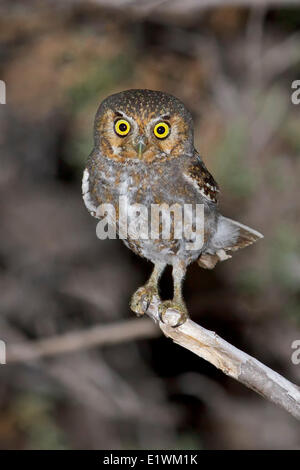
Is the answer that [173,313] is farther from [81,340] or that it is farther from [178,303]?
[81,340]

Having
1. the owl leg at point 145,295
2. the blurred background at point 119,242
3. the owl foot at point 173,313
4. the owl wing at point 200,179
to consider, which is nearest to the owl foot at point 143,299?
the owl leg at point 145,295

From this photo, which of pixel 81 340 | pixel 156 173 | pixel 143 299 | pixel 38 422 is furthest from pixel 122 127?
pixel 38 422

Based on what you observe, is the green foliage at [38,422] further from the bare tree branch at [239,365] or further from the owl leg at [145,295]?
the bare tree branch at [239,365]

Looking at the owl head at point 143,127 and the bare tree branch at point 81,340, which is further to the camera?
the bare tree branch at point 81,340

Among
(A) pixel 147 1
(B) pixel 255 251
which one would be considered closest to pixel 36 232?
(B) pixel 255 251

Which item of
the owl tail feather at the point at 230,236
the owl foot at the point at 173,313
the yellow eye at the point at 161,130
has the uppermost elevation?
the yellow eye at the point at 161,130

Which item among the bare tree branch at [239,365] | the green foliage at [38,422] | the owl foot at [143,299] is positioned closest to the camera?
the bare tree branch at [239,365]

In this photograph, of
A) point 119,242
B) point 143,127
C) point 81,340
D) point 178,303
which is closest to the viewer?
point 143,127
